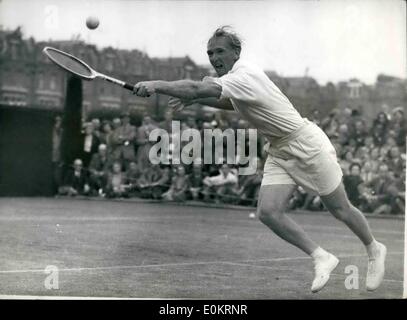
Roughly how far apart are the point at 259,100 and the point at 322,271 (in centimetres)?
122

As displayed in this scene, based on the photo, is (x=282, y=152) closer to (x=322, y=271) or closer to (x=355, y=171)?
(x=322, y=271)

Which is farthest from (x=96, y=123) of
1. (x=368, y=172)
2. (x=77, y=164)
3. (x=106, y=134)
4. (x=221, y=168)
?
(x=368, y=172)

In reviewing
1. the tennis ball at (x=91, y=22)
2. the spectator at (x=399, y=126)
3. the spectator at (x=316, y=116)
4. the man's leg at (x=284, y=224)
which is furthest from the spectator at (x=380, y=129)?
the man's leg at (x=284, y=224)

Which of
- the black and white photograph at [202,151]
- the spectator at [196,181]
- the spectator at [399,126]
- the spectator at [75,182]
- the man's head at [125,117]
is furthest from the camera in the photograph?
the spectator at [75,182]

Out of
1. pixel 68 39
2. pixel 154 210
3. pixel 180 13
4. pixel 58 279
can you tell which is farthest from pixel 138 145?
pixel 58 279

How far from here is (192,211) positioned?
12.3 m

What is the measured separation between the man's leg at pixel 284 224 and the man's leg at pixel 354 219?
27 centimetres

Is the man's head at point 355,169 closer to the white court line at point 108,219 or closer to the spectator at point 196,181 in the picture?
the white court line at point 108,219

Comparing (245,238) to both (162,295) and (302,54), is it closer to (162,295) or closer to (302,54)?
(302,54)

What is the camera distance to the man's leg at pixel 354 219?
5883 mm

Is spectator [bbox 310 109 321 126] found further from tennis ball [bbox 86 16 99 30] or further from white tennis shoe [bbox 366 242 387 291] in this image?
white tennis shoe [bbox 366 242 387 291]

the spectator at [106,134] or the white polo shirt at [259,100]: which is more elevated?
the white polo shirt at [259,100]

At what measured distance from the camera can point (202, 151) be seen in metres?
12.5

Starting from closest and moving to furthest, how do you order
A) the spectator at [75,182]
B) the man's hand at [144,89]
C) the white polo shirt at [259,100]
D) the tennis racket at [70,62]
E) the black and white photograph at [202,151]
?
the man's hand at [144,89], the white polo shirt at [259,100], the black and white photograph at [202,151], the tennis racket at [70,62], the spectator at [75,182]
